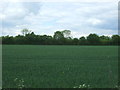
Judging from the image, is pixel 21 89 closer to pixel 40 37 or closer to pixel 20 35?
pixel 40 37

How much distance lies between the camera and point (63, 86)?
7.36 meters

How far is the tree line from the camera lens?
87062mm

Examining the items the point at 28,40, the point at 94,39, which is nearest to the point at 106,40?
the point at 94,39

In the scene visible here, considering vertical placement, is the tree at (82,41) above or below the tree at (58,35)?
below

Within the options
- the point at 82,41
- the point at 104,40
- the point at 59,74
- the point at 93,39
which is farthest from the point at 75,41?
the point at 59,74

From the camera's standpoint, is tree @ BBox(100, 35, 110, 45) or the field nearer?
the field

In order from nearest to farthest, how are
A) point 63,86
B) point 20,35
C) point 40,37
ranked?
point 63,86 → point 40,37 → point 20,35

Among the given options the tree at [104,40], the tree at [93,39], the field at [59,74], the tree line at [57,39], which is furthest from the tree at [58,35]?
the field at [59,74]

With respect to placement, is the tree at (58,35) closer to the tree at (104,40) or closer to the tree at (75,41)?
the tree at (75,41)

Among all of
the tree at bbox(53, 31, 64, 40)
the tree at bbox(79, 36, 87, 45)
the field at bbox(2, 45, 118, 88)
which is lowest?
the field at bbox(2, 45, 118, 88)

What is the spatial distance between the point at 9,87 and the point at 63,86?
1.65 meters

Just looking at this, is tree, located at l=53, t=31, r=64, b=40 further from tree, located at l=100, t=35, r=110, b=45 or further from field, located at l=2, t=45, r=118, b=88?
field, located at l=2, t=45, r=118, b=88

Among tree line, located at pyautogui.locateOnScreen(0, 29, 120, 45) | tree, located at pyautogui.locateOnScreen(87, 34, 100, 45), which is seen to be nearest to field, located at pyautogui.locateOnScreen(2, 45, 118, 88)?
tree line, located at pyautogui.locateOnScreen(0, 29, 120, 45)

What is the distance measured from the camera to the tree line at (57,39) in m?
87.1
